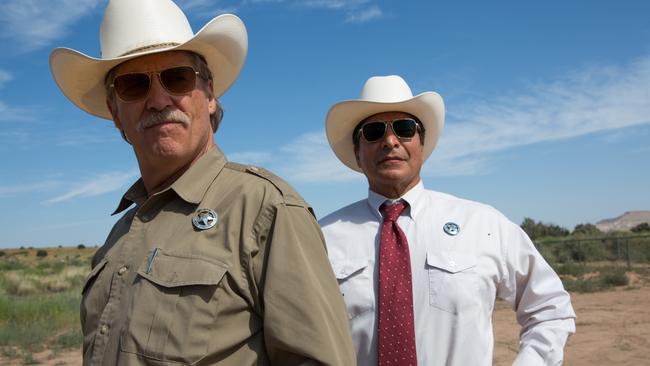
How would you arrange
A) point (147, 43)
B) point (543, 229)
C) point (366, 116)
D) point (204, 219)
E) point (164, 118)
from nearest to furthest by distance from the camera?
point (204, 219)
point (164, 118)
point (147, 43)
point (366, 116)
point (543, 229)

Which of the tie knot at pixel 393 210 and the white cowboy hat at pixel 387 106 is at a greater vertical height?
the white cowboy hat at pixel 387 106

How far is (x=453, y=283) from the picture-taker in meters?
3.22

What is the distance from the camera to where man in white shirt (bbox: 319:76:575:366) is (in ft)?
10.4

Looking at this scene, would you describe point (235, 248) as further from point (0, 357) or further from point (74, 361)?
point (0, 357)

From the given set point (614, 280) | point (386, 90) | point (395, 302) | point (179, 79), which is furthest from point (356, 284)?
point (614, 280)

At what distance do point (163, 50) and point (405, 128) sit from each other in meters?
1.71

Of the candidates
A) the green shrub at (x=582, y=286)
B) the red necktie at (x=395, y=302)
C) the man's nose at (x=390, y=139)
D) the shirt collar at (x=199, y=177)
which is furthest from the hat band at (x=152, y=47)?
the green shrub at (x=582, y=286)

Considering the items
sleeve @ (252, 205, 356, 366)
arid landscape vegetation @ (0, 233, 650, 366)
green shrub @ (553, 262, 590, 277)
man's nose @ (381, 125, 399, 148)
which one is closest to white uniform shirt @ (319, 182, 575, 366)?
man's nose @ (381, 125, 399, 148)

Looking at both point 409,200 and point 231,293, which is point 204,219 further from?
point 409,200

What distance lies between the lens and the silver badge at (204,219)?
2086 mm

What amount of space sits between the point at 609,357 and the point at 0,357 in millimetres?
11299

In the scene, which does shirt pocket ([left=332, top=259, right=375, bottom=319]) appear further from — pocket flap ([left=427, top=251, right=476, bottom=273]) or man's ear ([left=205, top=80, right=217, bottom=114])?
man's ear ([left=205, top=80, right=217, bottom=114])

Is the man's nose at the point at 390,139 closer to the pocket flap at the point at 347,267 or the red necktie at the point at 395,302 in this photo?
the red necktie at the point at 395,302

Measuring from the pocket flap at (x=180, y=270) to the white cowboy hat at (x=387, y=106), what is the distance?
7.03ft
